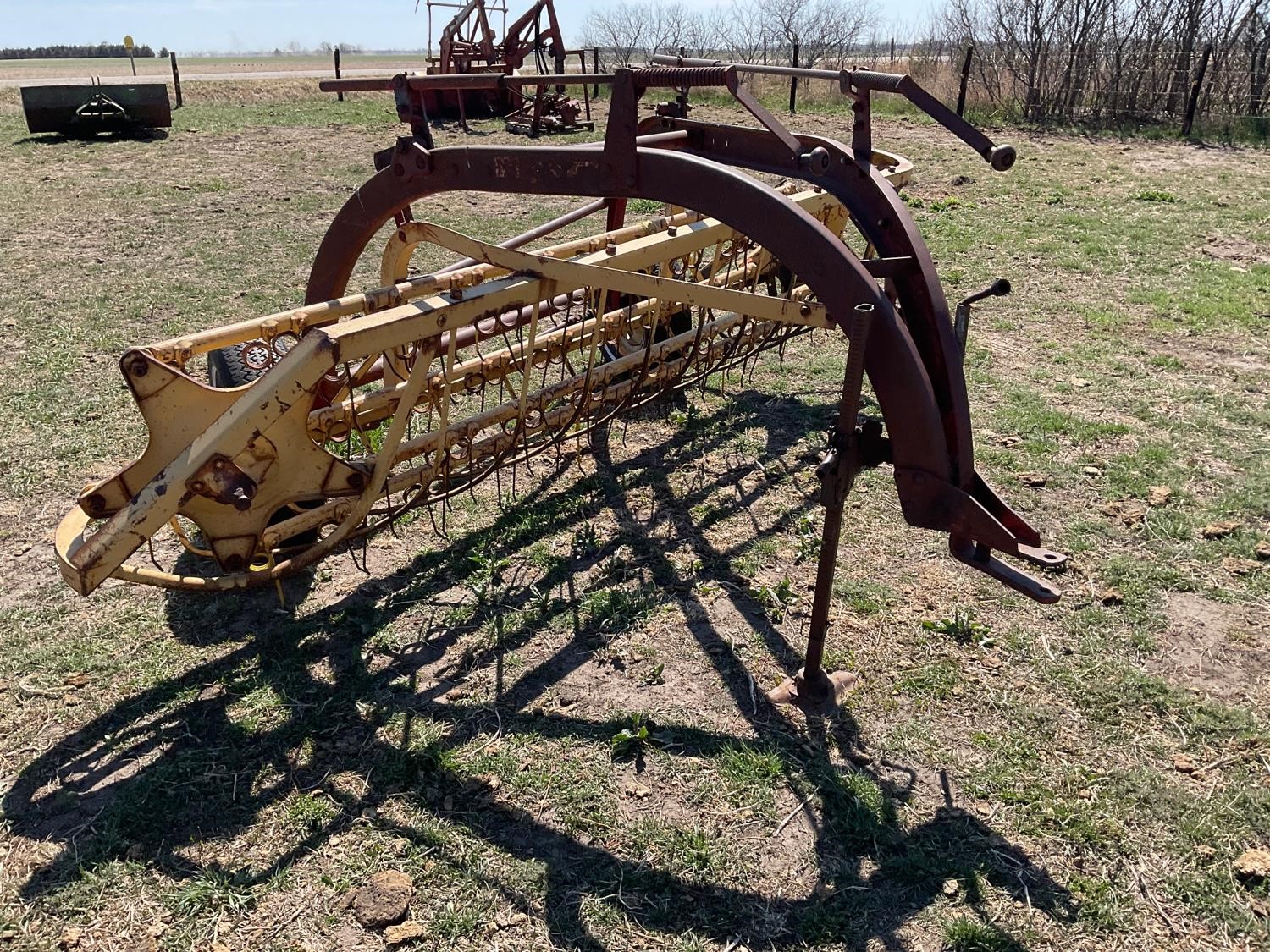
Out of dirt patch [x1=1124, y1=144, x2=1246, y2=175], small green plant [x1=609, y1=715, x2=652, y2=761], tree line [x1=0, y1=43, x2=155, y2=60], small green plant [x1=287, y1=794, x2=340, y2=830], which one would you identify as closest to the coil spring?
small green plant [x1=609, y1=715, x2=652, y2=761]

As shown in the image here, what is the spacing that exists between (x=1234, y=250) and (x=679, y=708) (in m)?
7.89

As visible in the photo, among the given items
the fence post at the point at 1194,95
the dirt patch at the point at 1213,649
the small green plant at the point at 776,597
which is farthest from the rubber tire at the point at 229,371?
the fence post at the point at 1194,95

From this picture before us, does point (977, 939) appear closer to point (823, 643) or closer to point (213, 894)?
point (823, 643)

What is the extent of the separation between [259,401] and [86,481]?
2427 mm

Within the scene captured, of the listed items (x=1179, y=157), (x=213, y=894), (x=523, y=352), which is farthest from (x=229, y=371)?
(x=1179, y=157)

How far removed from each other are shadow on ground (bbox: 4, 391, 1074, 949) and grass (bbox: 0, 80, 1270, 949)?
0.4 inches

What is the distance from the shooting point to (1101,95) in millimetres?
15109

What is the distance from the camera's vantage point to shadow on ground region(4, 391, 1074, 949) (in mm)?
2504

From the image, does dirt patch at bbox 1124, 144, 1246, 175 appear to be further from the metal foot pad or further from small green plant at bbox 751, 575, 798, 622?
the metal foot pad

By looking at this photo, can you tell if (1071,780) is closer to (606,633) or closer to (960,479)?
(960,479)

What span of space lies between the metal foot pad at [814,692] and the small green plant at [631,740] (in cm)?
47

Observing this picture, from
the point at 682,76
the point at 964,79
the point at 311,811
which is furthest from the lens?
the point at 964,79

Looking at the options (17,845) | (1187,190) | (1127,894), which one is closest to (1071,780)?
(1127,894)

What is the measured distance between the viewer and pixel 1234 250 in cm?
836
